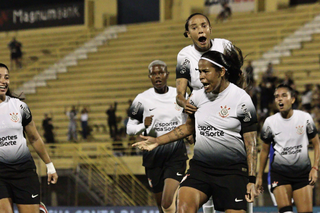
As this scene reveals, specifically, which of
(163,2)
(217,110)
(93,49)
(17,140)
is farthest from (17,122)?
(163,2)

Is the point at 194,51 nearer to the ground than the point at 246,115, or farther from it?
farther from it

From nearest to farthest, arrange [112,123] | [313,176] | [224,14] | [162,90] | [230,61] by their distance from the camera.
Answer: [230,61] < [313,176] < [162,90] < [112,123] < [224,14]

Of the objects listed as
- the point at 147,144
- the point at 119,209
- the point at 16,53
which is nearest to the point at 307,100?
the point at 119,209

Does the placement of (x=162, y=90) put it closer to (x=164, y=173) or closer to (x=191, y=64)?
(x=164, y=173)

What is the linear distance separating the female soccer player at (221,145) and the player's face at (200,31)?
101cm

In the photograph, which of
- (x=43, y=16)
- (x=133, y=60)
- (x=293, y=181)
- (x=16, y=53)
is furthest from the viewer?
(x=43, y=16)

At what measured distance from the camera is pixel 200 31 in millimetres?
7023

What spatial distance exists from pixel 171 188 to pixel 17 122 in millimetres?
2790

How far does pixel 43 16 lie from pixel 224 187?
31.0 m

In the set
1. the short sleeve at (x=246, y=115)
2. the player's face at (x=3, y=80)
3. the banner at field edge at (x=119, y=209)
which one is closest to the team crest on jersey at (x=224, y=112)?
the short sleeve at (x=246, y=115)

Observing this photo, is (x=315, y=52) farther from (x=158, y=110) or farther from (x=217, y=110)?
(x=217, y=110)

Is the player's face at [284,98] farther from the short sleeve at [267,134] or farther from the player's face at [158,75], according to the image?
the player's face at [158,75]

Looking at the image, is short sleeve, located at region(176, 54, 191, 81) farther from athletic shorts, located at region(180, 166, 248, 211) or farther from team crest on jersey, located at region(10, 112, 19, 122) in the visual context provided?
team crest on jersey, located at region(10, 112, 19, 122)

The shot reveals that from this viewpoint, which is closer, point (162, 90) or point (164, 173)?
point (164, 173)
